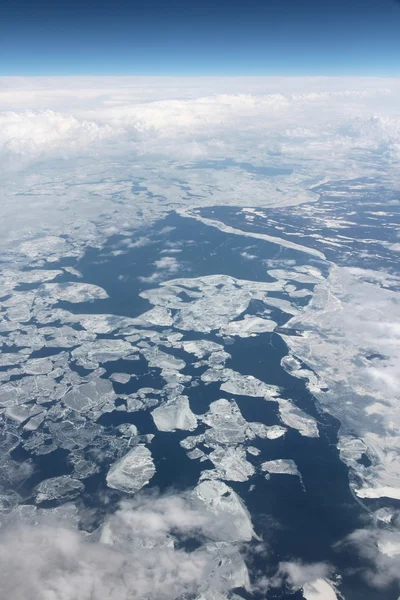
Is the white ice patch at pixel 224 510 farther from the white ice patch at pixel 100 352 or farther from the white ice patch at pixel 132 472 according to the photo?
the white ice patch at pixel 100 352

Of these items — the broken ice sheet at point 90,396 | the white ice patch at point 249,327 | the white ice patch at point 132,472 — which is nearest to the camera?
the white ice patch at point 132,472

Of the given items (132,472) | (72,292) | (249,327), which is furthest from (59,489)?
(72,292)

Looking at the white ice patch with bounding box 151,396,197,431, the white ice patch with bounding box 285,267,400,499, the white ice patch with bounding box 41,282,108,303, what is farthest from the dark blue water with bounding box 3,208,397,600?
the white ice patch with bounding box 41,282,108,303

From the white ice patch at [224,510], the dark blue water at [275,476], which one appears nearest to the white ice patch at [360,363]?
the dark blue water at [275,476]

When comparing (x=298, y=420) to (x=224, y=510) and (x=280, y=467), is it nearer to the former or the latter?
(x=280, y=467)

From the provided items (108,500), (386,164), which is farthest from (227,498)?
(386,164)

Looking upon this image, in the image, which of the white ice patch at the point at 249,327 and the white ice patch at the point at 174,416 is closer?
the white ice patch at the point at 174,416

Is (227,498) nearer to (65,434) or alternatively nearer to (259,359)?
(65,434)

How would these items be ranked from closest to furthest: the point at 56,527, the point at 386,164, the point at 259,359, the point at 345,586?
the point at 345,586
the point at 56,527
the point at 259,359
the point at 386,164

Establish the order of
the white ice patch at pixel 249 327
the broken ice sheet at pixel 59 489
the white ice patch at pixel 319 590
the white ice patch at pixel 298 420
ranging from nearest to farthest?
the white ice patch at pixel 319 590, the broken ice sheet at pixel 59 489, the white ice patch at pixel 298 420, the white ice patch at pixel 249 327
